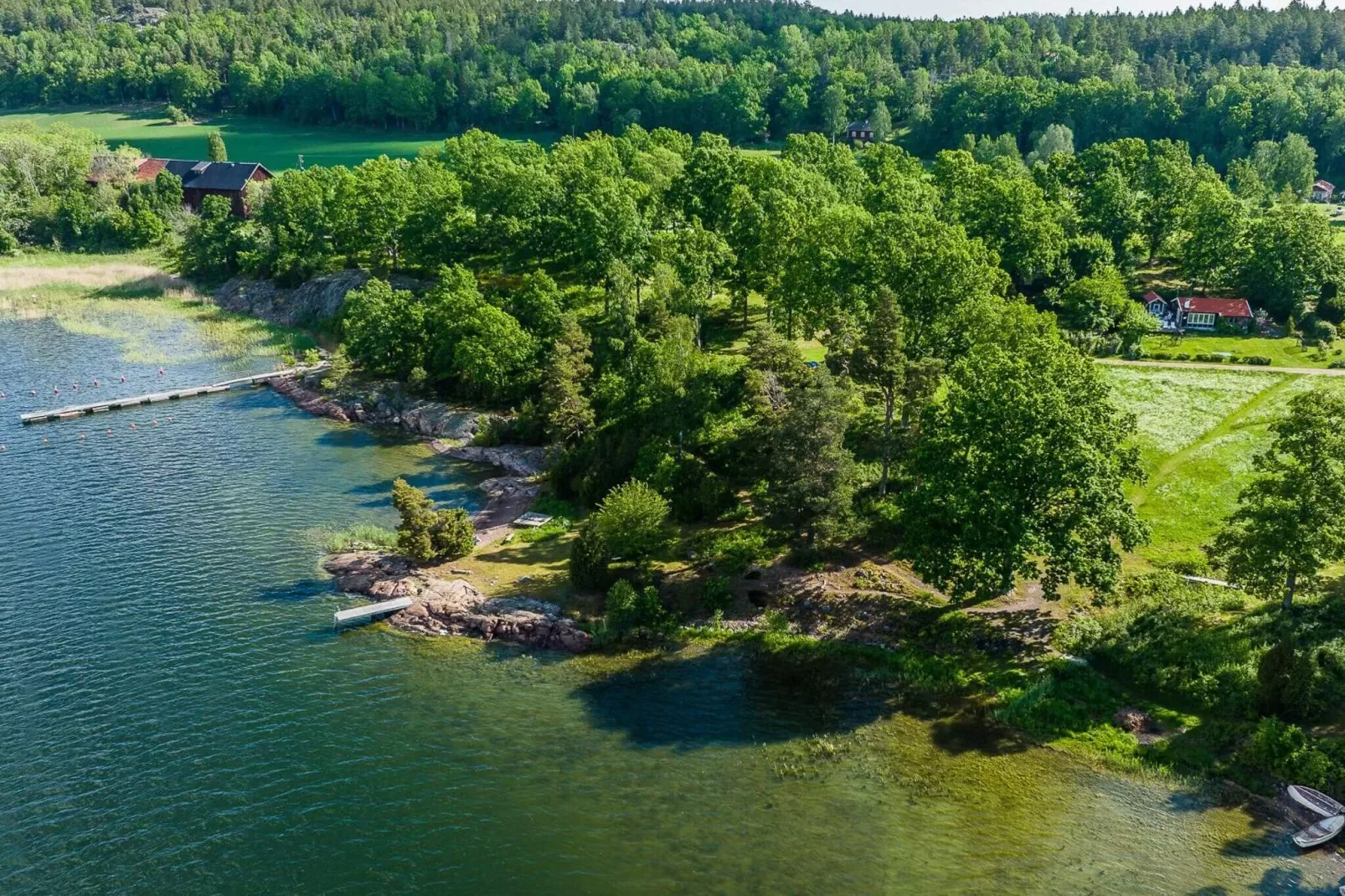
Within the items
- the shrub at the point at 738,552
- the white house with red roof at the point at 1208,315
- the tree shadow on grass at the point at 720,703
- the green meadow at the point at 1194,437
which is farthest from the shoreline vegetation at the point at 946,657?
the white house with red roof at the point at 1208,315

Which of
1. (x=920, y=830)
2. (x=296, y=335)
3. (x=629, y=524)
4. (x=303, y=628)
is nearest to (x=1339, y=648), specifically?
(x=920, y=830)

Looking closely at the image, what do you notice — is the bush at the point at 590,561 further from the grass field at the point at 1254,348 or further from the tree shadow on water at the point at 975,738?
the grass field at the point at 1254,348

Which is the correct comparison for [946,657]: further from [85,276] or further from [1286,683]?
[85,276]

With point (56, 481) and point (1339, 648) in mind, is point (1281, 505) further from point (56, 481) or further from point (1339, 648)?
point (56, 481)

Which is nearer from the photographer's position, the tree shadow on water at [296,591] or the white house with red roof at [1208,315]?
the tree shadow on water at [296,591]

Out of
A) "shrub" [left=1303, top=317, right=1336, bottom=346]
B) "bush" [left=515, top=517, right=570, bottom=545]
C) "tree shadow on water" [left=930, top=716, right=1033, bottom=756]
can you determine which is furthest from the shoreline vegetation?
"shrub" [left=1303, top=317, right=1336, bottom=346]

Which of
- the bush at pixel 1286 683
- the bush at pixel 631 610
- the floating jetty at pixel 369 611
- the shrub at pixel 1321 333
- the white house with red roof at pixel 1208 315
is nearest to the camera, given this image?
the bush at pixel 1286 683

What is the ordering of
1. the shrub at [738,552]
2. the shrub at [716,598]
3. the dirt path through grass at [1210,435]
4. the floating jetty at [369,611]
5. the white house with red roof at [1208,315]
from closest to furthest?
the shrub at [716,598]
the floating jetty at [369,611]
the shrub at [738,552]
the dirt path through grass at [1210,435]
the white house with red roof at [1208,315]

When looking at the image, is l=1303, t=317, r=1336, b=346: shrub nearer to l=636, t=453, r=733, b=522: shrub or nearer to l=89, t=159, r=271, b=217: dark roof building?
l=636, t=453, r=733, b=522: shrub
